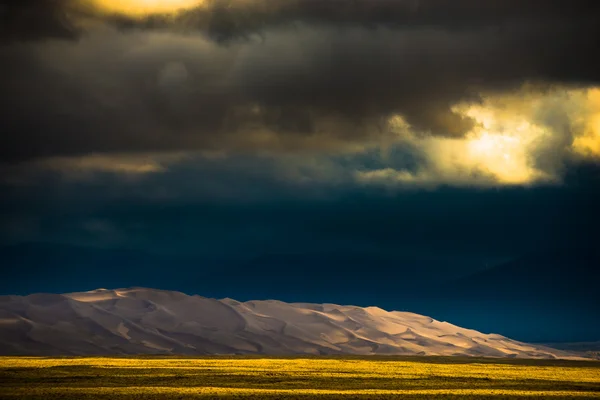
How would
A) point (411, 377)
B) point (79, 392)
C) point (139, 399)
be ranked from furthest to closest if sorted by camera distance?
point (411, 377)
point (79, 392)
point (139, 399)

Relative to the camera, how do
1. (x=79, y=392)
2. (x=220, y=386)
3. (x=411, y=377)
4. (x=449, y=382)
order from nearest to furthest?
(x=79, y=392) < (x=220, y=386) < (x=449, y=382) < (x=411, y=377)

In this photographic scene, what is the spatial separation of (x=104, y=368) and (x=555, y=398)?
255 ft

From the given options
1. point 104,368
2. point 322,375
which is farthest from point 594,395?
point 104,368

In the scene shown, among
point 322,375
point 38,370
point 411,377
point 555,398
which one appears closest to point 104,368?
point 38,370

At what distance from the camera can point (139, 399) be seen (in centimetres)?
8438

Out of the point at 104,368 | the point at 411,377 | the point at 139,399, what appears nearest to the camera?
the point at 139,399

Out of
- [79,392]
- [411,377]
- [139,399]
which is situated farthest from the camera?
[411,377]

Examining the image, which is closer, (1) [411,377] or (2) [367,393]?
(2) [367,393]

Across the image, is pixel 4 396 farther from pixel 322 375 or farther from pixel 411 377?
pixel 411 377

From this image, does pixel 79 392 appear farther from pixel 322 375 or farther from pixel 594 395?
pixel 594 395

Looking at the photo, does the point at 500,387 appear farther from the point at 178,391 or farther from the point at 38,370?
the point at 38,370

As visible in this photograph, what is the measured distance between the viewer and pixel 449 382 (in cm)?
11669

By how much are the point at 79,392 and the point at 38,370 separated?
43.6 meters

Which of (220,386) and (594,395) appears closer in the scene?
(594,395)
